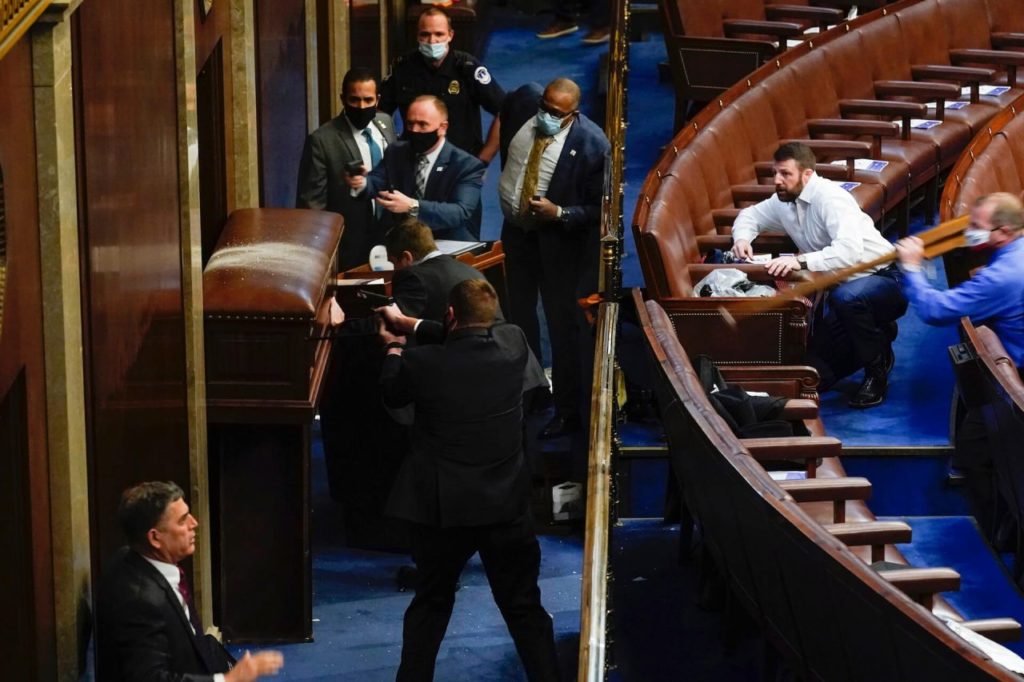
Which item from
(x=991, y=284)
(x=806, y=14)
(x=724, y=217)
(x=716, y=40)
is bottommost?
(x=991, y=284)

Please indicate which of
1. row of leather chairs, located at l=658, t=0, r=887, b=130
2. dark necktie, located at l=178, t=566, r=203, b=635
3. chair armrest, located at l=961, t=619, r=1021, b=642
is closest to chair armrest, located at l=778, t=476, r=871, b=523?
chair armrest, located at l=961, t=619, r=1021, b=642

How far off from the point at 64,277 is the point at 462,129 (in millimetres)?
4436

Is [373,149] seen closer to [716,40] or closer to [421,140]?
[421,140]

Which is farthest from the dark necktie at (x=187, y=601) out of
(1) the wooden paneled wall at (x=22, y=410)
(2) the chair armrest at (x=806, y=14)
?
(2) the chair armrest at (x=806, y=14)

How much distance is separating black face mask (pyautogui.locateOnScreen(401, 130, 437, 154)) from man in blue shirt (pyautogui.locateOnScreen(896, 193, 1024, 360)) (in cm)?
174

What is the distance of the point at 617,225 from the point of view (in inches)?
251

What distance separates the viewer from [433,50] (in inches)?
304

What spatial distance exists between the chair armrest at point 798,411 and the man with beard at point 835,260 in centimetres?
91

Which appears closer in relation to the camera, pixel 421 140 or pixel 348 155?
pixel 421 140

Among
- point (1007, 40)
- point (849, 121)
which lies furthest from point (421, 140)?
point (1007, 40)

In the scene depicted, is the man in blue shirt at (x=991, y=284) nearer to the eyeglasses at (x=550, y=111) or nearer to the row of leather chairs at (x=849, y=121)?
the row of leather chairs at (x=849, y=121)

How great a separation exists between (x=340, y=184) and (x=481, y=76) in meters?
1.25

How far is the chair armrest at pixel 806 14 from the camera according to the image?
955cm

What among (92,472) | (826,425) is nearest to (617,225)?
(826,425)
